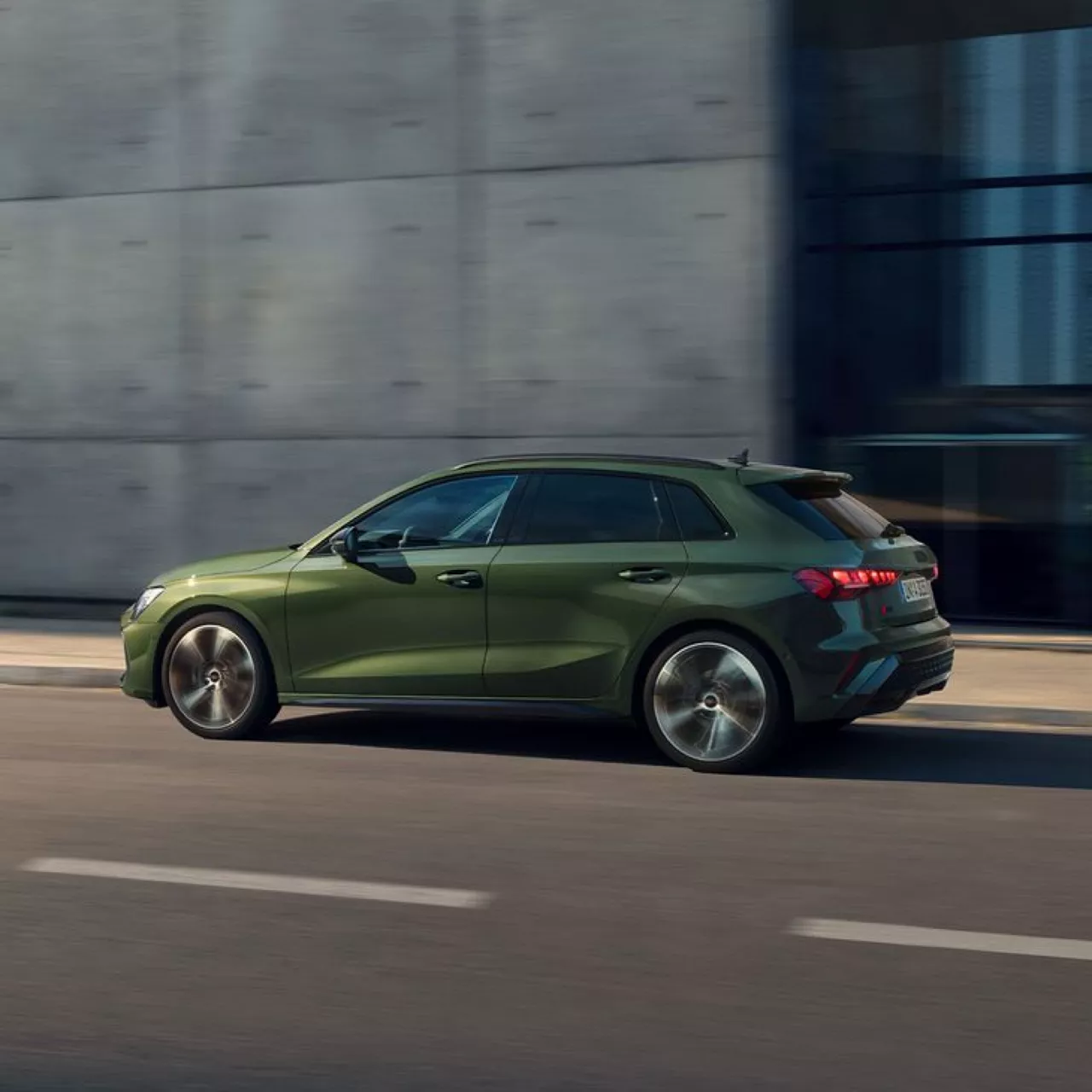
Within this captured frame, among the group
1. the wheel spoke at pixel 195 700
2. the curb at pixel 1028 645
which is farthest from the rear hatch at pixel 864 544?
the curb at pixel 1028 645

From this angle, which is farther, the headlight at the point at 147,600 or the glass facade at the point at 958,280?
the glass facade at the point at 958,280

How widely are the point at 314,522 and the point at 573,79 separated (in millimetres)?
4117

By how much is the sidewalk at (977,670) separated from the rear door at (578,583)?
2382 mm

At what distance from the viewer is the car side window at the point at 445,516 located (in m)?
8.58

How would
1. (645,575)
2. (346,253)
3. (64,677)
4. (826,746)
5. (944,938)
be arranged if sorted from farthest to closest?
(346,253), (64,677), (826,746), (645,575), (944,938)

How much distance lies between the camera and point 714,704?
7.97 metres

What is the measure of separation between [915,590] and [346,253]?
739cm

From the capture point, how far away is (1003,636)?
12844 millimetres

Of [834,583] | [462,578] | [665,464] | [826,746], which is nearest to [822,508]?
[834,583]

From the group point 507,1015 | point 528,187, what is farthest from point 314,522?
point 507,1015

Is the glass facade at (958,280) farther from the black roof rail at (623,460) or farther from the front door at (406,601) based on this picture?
the front door at (406,601)

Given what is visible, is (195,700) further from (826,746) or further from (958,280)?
(958,280)

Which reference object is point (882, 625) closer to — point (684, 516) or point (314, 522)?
point (684, 516)

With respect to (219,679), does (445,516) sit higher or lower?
higher
